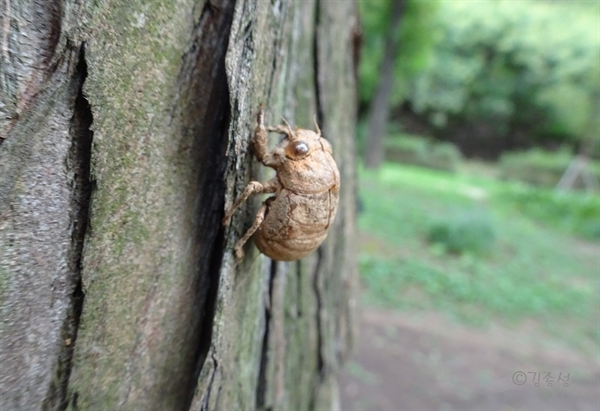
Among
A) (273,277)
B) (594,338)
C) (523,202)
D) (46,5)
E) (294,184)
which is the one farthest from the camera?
(523,202)

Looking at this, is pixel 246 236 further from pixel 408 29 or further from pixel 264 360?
pixel 408 29

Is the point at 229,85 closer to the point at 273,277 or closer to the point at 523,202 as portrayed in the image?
the point at 273,277

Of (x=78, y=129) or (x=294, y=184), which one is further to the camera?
(x=294, y=184)

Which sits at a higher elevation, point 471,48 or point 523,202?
point 471,48

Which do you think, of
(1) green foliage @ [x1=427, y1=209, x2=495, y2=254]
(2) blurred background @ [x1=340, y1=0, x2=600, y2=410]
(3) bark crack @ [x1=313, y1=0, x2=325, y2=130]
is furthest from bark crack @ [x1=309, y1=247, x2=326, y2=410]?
(1) green foliage @ [x1=427, y1=209, x2=495, y2=254]

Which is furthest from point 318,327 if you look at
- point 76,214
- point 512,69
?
point 512,69

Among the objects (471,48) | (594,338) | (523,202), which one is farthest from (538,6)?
(594,338)

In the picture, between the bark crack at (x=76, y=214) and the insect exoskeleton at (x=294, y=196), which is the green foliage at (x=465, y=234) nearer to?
the insect exoskeleton at (x=294, y=196)
